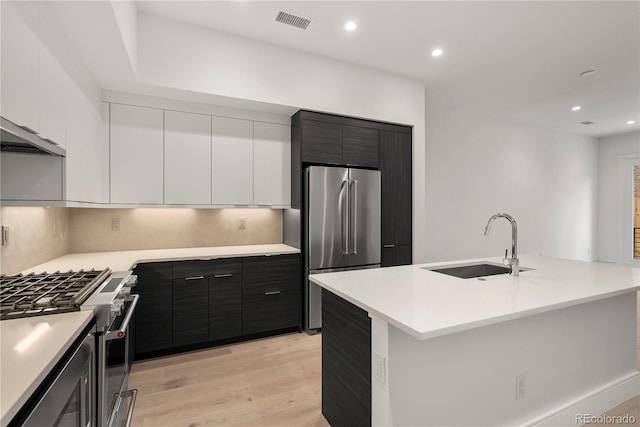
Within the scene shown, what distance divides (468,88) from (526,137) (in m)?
2.72

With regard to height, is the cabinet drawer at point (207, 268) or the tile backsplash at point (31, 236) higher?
the tile backsplash at point (31, 236)

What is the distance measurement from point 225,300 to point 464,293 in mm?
2214

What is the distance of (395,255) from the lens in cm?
386

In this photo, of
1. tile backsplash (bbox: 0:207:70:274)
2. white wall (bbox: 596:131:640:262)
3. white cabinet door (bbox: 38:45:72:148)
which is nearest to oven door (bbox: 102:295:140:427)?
tile backsplash (bbox: 0:207:70:274)

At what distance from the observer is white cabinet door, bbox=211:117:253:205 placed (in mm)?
3246

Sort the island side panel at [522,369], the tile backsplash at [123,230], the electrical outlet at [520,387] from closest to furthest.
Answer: the island side panel at [522,369] → the electrical outlet at [520,387] → the tile backsplash at [123,230]

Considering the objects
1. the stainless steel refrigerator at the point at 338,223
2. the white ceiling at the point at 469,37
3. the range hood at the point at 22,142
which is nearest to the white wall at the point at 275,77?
the white ceiling at the point at 469,37

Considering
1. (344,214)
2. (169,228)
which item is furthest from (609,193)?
(169,228)

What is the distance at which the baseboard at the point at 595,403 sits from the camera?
6.06 ft

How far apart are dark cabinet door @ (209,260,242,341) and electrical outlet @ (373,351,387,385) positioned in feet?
6.29

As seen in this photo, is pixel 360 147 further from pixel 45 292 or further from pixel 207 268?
pixel 45 292

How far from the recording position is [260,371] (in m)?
2.59

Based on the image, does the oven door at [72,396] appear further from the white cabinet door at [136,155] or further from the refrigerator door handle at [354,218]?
the refrigerator door handle at [354,218]

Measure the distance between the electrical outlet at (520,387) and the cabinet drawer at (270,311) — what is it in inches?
81.7
